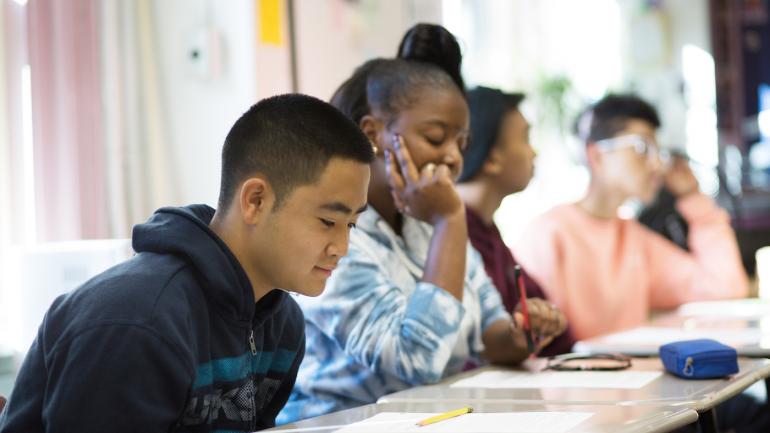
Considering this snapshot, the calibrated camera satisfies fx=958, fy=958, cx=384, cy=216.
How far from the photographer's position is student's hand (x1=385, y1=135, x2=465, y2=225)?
1.79m

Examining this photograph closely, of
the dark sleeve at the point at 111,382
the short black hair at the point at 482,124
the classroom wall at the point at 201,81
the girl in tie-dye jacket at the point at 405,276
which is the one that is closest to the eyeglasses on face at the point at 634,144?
the short black hair at the point at 482,124

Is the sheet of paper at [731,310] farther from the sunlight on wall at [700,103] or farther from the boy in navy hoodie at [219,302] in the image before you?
the sunlight on wall at [700,103]

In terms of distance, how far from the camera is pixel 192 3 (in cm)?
277

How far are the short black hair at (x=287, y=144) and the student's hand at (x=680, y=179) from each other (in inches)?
114

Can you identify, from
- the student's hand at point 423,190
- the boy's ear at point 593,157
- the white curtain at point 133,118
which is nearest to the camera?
the student's hand at point 423,190

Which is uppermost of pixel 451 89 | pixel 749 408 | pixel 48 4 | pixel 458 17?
pixel 458 17

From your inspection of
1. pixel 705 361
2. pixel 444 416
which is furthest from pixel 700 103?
pixel 444 416

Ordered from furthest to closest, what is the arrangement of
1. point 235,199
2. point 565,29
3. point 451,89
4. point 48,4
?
1. point 565,29
2. point 48,4
3. point 451,89
4. point 235,199

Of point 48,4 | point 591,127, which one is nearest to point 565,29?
point 591,127

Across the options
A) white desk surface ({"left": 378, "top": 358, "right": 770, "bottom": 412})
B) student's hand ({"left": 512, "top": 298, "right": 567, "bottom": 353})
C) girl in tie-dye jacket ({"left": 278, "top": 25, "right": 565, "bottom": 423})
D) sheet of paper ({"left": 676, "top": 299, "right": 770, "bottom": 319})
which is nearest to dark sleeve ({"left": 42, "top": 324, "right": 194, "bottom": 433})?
white desk surface ({"left": 378, "top": 358, "right": 770, "bottom": 412})

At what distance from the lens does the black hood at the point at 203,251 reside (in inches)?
49.7

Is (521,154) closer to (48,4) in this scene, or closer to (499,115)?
(499,115)

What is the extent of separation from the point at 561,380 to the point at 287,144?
620 mm

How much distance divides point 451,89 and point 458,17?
3.04 m
